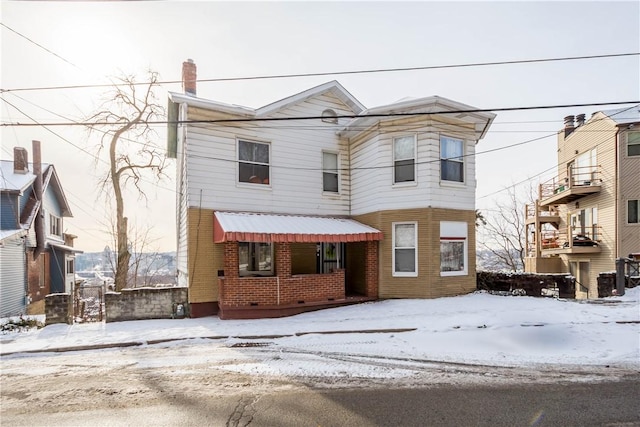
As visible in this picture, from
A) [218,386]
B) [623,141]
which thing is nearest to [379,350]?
[218,386]

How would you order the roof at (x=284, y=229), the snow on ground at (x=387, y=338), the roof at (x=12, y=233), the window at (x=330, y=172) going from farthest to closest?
the roof at (x=12, y=233)
the window at (x=330, y=172)
the roof at (x=284, y=229)
the snow on ground at (x=387, y=338)

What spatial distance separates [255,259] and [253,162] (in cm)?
356

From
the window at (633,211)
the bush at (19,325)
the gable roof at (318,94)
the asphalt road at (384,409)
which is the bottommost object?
the bush at (19,325)

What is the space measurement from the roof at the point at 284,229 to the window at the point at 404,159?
7.21 feet

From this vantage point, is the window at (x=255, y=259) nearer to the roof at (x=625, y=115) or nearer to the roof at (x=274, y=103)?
the roof at (x=274, y=103)

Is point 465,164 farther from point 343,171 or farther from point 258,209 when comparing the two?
point 258,209

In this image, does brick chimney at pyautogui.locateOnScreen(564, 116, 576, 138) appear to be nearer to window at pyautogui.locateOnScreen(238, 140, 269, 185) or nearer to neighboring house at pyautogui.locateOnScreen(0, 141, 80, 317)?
window at pyautogui.locateOnScreen(238, 140, 269, 185)

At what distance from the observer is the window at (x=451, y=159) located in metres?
12.1

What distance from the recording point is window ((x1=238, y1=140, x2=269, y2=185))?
40.2 feet

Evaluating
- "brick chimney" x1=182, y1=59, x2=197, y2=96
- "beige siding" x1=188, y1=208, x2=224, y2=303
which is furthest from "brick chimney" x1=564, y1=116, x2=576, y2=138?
"beige siding" x1=188, y1=208, x2=224, y2=303

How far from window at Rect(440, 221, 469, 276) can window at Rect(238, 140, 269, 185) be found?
6743mm

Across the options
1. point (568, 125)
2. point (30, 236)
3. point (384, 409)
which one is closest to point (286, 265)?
point (384, 409)

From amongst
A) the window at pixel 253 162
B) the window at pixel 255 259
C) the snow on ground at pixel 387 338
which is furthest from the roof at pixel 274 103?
the snow on ground at pixel 387 338

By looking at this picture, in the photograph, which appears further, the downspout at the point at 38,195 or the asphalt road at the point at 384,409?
the downspout at the point at 38,195
